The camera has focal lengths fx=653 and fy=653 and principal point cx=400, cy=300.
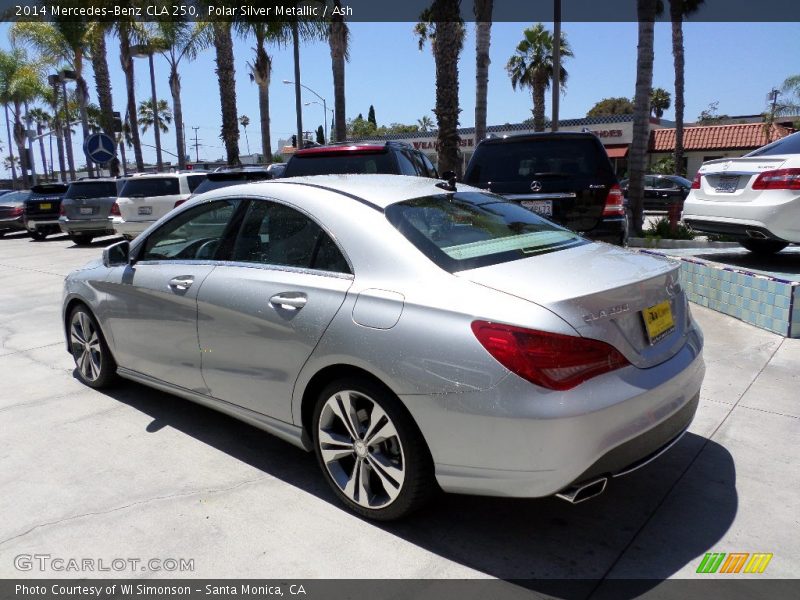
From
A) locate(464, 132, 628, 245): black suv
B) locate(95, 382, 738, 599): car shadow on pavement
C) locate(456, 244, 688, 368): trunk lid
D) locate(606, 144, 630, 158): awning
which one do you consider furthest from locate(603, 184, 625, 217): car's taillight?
locate(606, 144, 630, 158): awning

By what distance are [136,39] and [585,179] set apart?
2727 cm

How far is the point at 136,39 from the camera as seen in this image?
28.3 metres

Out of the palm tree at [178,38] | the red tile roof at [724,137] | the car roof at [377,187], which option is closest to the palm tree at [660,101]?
the red tile roof at [724,137]

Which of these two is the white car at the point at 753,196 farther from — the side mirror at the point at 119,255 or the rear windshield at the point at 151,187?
the rear windshield at the point at 151,187

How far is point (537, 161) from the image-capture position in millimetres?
7105

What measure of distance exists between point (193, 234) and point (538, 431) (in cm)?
267

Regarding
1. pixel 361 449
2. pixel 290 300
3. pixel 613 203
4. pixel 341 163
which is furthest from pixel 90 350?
pixel 613 203

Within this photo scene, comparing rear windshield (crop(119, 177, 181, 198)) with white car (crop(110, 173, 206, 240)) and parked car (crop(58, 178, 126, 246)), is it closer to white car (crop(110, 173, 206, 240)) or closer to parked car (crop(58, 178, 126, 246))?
white car (crop(110, 173, 206, 240))

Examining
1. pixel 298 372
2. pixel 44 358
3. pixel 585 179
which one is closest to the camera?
pixel 298 372

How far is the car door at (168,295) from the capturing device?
3.84 meters

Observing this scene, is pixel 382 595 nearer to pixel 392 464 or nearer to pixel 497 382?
pixel 392 464

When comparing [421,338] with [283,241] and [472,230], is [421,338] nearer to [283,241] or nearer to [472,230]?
[472,230]

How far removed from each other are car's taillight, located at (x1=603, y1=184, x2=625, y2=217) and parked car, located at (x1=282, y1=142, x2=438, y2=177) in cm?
232

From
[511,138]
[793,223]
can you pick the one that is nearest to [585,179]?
[511,138]
